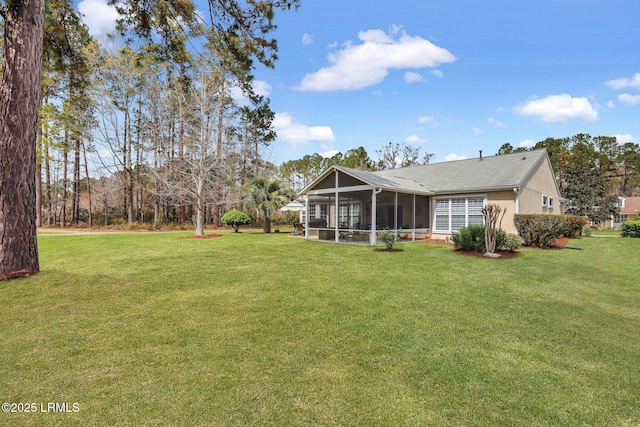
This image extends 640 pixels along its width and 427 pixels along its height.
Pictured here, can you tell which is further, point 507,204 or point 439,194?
point 439,194

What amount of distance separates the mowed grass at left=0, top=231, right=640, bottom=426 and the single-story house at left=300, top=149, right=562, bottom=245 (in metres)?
7.17

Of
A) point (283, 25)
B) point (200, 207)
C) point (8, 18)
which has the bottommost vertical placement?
point (200, 207)

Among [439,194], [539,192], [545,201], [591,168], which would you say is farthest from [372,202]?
[591,168]

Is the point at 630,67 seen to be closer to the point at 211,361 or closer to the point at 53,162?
the point at 211,361

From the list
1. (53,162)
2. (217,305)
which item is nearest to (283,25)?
(217,305)

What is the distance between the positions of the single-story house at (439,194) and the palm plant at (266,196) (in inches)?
132

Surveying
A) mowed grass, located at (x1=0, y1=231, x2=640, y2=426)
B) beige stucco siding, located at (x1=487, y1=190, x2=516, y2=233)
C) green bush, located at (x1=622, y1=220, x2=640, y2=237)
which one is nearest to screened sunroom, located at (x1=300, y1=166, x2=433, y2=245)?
beige stucco siding, located at (x1=487, y1=190, x2=516, y2=233)

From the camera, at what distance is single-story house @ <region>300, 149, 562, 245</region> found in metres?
13.7

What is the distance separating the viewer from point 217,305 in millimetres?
4980

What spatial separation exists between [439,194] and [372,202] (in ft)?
14.3

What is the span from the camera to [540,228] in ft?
39.3

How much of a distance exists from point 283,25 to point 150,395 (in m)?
8.33

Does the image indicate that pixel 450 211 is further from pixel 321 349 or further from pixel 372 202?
pixel 321 349

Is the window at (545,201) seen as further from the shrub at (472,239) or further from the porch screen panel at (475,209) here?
the shrub at (472,239)
